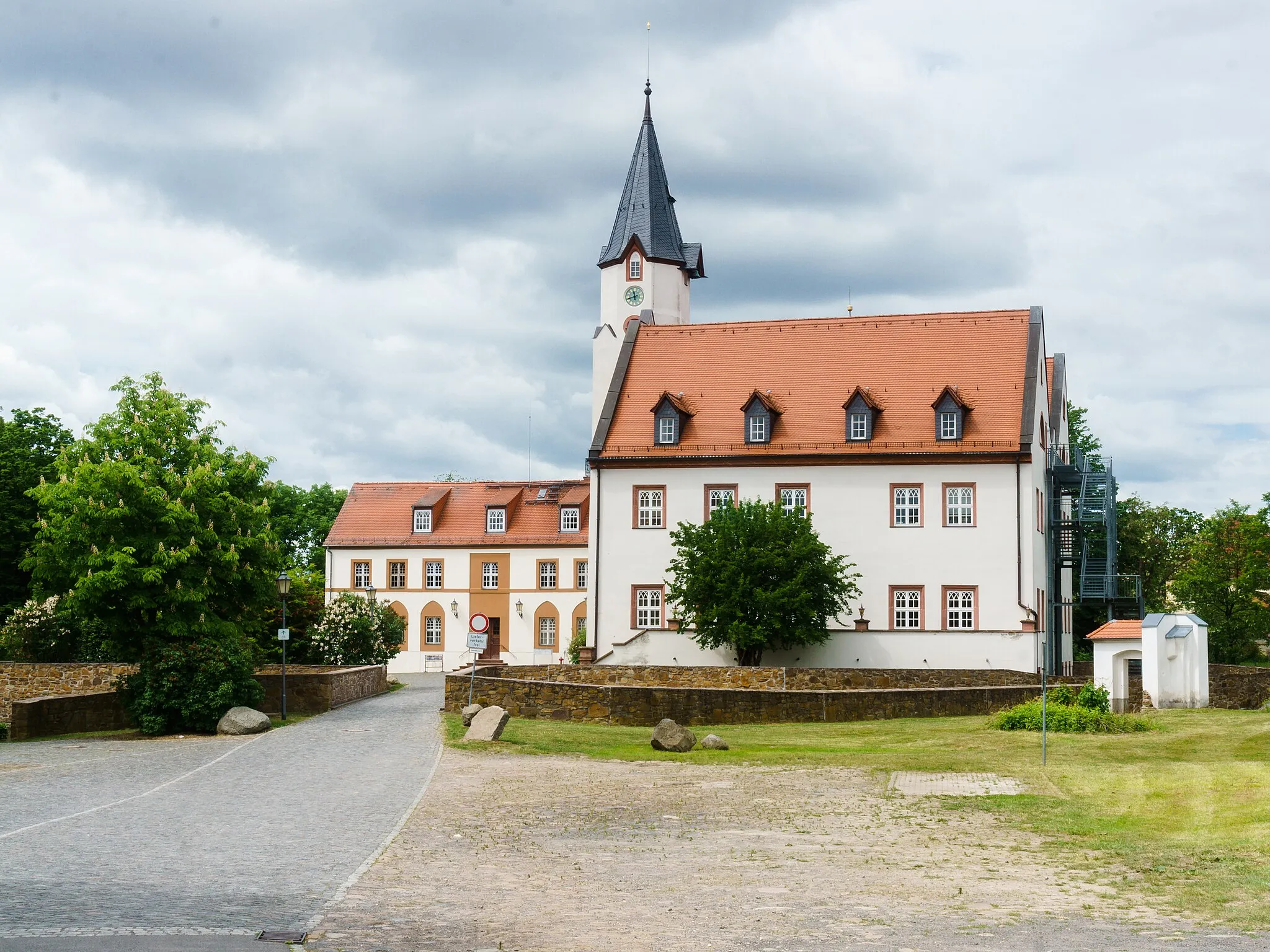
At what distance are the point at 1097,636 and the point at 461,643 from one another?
133ft

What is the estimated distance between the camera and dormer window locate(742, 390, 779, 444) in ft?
151

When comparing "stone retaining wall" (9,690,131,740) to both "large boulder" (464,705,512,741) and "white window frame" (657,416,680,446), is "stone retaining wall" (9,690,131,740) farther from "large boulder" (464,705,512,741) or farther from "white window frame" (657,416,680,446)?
"white window frame" (657,416,680,446)

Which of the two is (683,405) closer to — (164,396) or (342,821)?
(164,396)

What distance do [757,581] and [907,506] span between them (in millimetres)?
6404

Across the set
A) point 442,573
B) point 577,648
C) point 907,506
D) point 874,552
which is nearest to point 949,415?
point 907,506

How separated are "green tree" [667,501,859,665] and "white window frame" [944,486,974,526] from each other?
4.22 meters

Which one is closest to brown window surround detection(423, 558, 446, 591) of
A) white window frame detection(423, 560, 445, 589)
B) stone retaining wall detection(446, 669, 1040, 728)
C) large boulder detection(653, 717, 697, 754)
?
white window frame detection(423, 560, 445, 589)

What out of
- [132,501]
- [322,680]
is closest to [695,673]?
[322,680]

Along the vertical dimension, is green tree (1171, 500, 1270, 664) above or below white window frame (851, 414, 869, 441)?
below

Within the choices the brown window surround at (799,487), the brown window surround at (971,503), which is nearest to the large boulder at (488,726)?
the brown window surround at (799,487)

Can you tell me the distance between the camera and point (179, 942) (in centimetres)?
916

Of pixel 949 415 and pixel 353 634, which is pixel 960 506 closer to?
pixel 949 415

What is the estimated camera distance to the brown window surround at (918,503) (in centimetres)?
4416

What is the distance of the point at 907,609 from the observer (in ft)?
144
